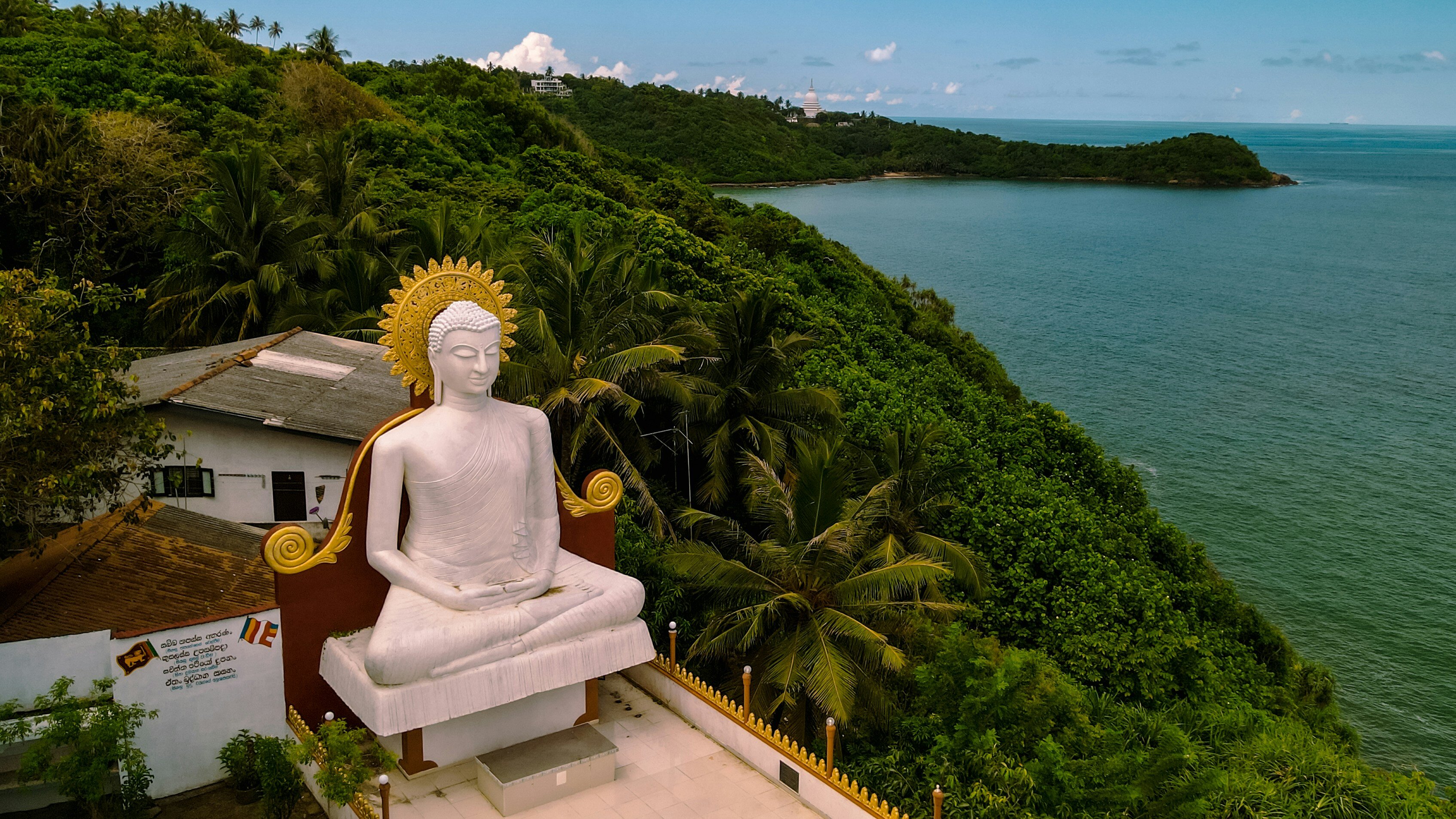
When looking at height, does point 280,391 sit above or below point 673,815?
above

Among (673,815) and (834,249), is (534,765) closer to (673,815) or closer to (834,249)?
(673,815)

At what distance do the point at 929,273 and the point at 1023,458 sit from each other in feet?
164

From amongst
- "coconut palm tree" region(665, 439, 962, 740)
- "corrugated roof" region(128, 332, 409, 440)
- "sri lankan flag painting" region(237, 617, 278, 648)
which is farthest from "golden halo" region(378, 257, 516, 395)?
"corrugated roof" region(128, 332, 409, 440)

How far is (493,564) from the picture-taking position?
10852 mm

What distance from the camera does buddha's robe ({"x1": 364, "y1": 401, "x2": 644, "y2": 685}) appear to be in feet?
32.6

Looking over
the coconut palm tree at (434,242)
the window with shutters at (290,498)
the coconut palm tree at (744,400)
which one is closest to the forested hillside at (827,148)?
the coconut palm tree at (434,242)

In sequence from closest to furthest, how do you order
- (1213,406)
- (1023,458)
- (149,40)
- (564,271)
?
(564,271) < (1023,458) < (149,40) < (1213,406)

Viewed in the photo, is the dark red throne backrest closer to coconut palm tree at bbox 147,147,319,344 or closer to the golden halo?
the golden halo

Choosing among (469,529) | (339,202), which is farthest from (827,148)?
(469,529)

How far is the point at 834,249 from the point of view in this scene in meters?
50.4

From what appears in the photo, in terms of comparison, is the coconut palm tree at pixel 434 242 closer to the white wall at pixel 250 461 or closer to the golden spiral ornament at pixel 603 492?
the white wall at pixel 250 461

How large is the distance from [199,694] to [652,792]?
429 cm

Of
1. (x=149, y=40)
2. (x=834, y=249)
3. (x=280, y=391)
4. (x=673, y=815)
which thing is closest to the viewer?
(x=673, y=815)

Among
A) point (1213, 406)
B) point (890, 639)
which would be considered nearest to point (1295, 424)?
point (1213, 406)
